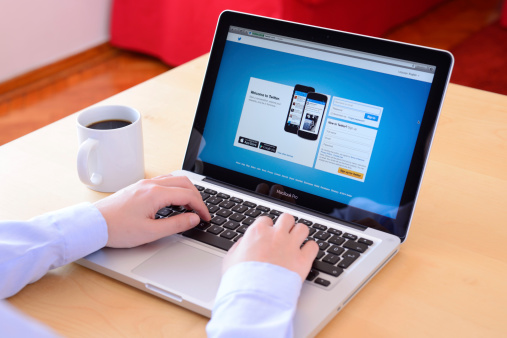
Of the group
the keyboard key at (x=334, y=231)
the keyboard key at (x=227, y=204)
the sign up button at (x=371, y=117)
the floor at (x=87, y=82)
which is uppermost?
the sign up button at (x=371, y=117)

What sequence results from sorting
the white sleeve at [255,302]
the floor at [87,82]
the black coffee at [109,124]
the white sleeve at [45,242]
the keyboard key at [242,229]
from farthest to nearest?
the floor at [87,82], the black coffee at [109,124], the keyboard key at [242,229], the white sleeve at [45,242], the white sleeve at [255,302]

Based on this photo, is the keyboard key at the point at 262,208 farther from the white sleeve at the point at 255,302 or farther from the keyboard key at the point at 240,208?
the white sleeve at the point at 255,302

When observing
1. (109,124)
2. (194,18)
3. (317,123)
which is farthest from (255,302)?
(194,18)

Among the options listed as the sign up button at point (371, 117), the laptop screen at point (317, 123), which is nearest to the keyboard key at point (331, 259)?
the laptop screen at point (317, 123)

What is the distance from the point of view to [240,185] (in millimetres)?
887

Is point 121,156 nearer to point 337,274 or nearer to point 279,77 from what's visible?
point 279,77

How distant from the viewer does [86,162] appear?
0.85m

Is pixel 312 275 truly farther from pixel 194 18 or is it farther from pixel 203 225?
pixel 194 18

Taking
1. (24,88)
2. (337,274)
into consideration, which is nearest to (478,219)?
(337,274)

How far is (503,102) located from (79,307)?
0.94 metres

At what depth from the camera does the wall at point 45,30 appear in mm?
2646

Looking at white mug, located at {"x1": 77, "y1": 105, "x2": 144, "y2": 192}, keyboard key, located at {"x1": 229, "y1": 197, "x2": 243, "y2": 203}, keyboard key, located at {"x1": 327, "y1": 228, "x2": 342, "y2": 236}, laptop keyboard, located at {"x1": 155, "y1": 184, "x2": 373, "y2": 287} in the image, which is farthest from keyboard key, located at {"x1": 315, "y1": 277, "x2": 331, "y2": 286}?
white mug, located at {"x1": 77, "y1": 105, "x2": 144, "y2": 192}

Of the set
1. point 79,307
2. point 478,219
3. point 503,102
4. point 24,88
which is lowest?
point 24,88

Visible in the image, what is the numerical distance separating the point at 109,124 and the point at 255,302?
46 cm
